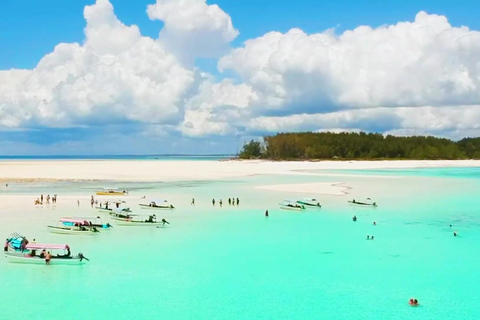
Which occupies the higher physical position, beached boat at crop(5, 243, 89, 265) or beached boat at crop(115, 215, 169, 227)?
beached boat at crop(115, 215, 169, 227)

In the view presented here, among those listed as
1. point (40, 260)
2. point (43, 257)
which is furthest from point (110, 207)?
point (40, 260)

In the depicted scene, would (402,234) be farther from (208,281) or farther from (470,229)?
(208,281)

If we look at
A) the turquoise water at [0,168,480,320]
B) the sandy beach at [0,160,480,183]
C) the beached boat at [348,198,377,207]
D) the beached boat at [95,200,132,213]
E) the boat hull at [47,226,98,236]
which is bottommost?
the turquoise water at [0,168,480,320]

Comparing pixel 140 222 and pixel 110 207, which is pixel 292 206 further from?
pixel 110 207

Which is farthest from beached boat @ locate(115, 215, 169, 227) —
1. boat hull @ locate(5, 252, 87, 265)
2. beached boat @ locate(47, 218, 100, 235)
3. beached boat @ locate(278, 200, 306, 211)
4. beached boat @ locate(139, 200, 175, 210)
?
beached boat @ locate(278, 200, 306, 211)

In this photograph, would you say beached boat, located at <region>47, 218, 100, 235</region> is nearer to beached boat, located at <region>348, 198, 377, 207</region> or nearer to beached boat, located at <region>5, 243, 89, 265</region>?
beached boat, located at <region>5, 243, 89, 265</region>

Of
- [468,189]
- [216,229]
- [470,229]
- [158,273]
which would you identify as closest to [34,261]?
[158,273]

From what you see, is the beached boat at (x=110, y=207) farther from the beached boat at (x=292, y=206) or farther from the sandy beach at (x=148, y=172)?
the sandy beach at (x=148, y=172)
